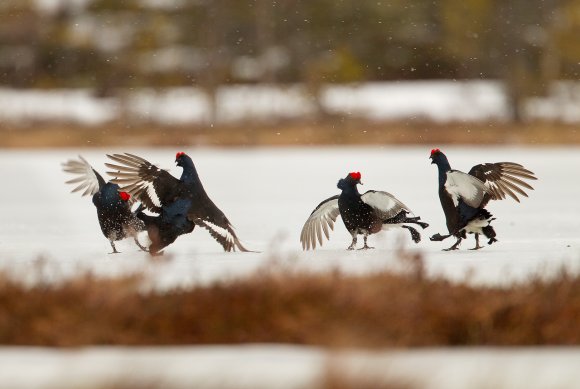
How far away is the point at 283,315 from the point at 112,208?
276 cm

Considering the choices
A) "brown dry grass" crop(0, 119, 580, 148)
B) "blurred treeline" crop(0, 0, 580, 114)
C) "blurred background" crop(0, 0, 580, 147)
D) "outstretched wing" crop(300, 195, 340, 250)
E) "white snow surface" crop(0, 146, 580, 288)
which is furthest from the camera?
"blurred treeline" crop(0, 0, 580, 114)

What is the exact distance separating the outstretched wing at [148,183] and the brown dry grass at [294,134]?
16.5 meters

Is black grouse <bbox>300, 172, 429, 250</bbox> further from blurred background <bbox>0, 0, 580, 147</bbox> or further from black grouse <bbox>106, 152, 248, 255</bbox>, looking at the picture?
blurred background <bbox>0, 0, 580, 147</bbox>

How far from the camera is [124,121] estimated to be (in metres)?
33.0

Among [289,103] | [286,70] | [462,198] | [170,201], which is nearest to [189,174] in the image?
[170,201]

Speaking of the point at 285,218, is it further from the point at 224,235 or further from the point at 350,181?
the point at 350,181

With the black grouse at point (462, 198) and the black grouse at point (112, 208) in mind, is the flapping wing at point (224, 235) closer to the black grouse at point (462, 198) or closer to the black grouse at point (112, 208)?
the black grouse at point (112, 208)

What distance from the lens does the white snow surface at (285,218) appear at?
738 centimetres

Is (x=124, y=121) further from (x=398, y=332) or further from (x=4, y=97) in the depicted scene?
(x=398, y=332)

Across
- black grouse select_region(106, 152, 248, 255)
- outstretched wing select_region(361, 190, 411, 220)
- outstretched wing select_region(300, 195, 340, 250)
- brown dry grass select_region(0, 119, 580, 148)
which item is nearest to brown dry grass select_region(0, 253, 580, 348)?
black grouse select_region(106, 152, 248, 255)

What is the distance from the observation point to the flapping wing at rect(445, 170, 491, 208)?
849cm

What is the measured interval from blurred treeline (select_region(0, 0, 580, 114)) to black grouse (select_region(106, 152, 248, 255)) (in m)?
25.4

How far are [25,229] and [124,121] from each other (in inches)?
868

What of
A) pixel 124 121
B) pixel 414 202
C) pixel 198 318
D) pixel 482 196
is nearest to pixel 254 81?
pixel 124 121
